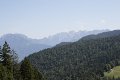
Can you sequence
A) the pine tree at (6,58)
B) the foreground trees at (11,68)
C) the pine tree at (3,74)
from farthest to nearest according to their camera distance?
the pine tree at (6,58) → the foreground trees at (11,68) → the pine tree at (3,74)

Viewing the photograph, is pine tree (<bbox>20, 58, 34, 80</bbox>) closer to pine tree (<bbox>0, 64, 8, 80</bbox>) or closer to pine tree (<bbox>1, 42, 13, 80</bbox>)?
pine tree (<bbox>1, 42, 13, 80</bbox>)

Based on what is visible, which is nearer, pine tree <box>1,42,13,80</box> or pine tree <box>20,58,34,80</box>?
pine tree <box>1,42,13,80</box>

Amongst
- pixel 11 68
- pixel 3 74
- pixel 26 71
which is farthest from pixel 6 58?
pixel 26 71

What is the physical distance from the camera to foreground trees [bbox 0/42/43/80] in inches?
2464

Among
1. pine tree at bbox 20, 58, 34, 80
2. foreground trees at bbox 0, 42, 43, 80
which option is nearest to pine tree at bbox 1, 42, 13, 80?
foreground trees at bbox 0, 42, 43, 80

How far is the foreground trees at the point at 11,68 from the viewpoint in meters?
62.6

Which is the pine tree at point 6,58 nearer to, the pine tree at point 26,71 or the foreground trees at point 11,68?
the foreground trees at point 11,68

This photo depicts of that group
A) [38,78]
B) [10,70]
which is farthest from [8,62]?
[38,78]

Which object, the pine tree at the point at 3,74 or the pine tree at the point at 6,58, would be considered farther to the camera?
the pine tree at the point at 6,58

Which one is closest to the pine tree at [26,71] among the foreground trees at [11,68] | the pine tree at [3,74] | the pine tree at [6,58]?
the foreground trees at [11,68]

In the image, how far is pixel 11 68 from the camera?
6662 cm

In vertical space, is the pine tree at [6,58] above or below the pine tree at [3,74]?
above

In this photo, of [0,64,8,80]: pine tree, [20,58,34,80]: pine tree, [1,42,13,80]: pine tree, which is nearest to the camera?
[0,64,8,80]: pine tree

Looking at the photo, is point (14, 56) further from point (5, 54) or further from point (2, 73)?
point (2, 73)
